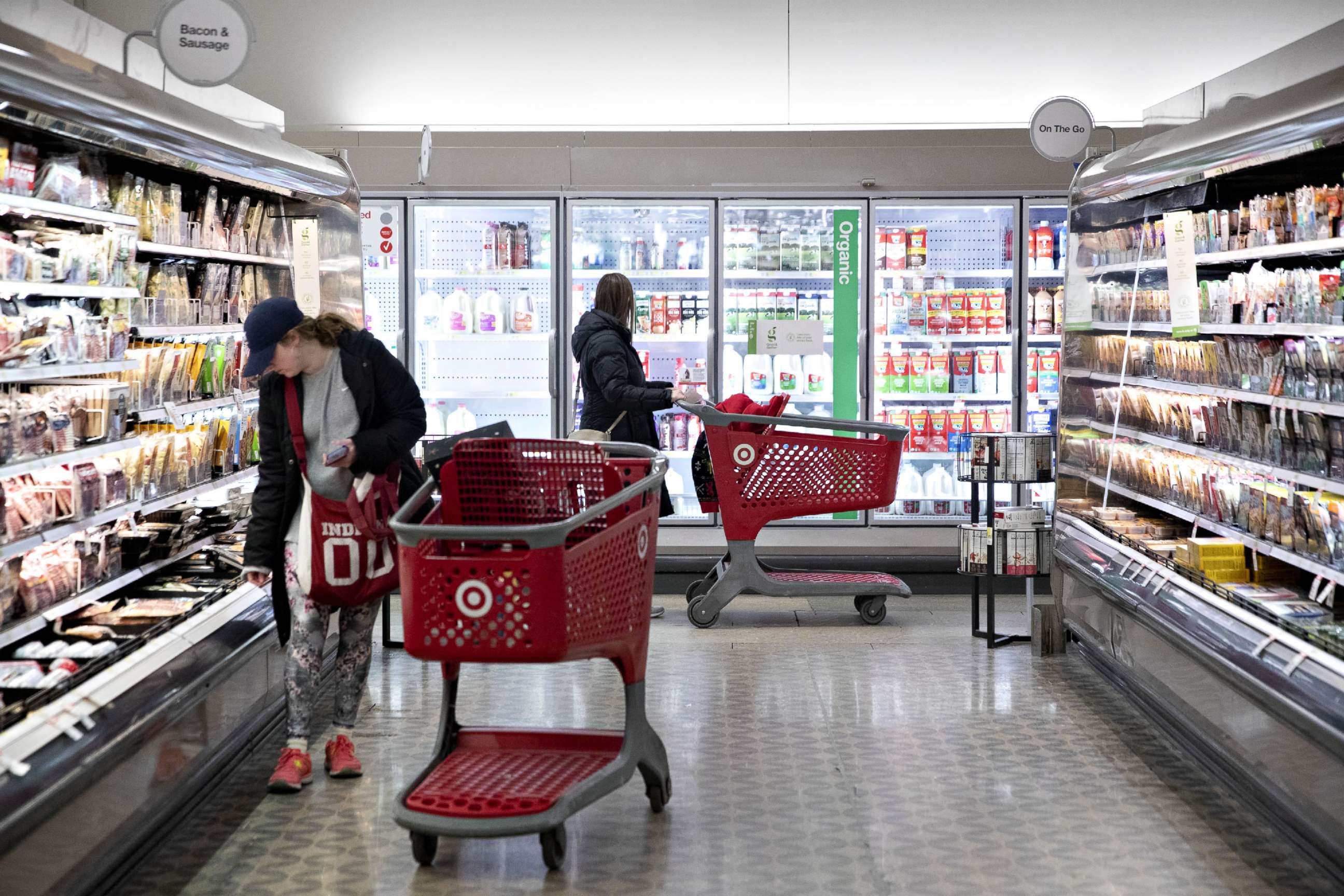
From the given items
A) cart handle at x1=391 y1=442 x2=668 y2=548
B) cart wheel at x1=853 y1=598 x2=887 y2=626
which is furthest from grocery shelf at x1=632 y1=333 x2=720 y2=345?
cart handle at x1=391 y1=442 x2=668 y2=548

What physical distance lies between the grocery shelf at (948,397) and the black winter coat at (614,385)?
184cm

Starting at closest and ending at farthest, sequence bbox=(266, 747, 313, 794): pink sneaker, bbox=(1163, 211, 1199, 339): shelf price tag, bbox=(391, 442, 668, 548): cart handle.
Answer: bbox=(391, 442, 668, 548): cart handle
bbox=(266, 747, 313, 794): pink sneaker
bbox=(1163, 211, 1199, 339): shelf price tag

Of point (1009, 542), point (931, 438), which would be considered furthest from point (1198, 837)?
point (931, 438)

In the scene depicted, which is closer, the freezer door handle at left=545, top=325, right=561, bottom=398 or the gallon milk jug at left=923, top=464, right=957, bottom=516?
the freezer door handle at left=545, top=325, right=561, bottom=398

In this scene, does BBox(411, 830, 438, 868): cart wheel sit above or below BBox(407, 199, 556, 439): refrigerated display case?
below

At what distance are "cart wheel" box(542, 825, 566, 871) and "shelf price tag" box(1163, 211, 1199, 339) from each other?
2770mm

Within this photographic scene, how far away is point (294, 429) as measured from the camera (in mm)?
3818

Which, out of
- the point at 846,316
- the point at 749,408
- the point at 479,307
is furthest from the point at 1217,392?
the point at 479,307

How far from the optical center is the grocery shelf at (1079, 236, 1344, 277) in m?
3.82

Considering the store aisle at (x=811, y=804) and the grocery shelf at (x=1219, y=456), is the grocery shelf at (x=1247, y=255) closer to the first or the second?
the grocery shelf at (x=1219, y=456)

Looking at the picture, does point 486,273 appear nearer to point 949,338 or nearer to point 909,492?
point 949,338

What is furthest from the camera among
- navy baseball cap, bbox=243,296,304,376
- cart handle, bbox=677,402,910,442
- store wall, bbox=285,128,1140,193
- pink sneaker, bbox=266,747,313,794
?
store wall, bbox=285,128,1140,193

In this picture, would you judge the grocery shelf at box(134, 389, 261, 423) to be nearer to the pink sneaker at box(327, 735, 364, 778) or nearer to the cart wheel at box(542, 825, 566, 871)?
the pink sneaker at box(327, 735, 364, 778)

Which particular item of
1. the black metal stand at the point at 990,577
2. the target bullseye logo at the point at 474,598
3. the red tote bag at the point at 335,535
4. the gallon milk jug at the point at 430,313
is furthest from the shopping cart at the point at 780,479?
the target bullseye logo at the point at 474,598
